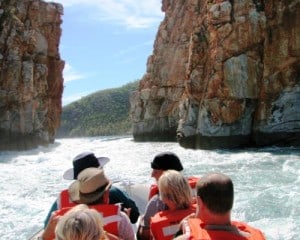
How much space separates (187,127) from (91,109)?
131566mm

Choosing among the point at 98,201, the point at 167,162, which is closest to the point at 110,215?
the point at 98,201

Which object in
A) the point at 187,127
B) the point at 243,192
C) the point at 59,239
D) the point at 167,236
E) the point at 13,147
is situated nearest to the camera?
the point at 59,239

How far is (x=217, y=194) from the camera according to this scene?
3.00 metres

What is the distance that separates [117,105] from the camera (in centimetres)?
15912

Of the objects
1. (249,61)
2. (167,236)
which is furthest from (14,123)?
(167,236)

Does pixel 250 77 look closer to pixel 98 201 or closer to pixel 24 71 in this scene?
pixel 24 71

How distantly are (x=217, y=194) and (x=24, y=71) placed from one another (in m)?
38.8

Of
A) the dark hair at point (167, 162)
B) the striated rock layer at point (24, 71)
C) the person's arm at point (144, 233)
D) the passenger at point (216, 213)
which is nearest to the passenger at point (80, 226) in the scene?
the passenger at point (216, 213)

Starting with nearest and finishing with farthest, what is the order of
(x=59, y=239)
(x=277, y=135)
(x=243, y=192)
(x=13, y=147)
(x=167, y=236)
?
(x=59, y=239), (x=167, y=236), (x=243, y=192), (x=277, y=135), (x=13, y=147)

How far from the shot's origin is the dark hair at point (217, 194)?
300 centimetres

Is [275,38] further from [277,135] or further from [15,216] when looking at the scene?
[15,216]

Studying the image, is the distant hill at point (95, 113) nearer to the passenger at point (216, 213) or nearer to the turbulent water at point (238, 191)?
the turbulent water at point (238, 191)

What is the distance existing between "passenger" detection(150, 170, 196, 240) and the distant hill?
124 m

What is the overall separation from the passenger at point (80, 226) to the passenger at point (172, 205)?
3.72 ft
